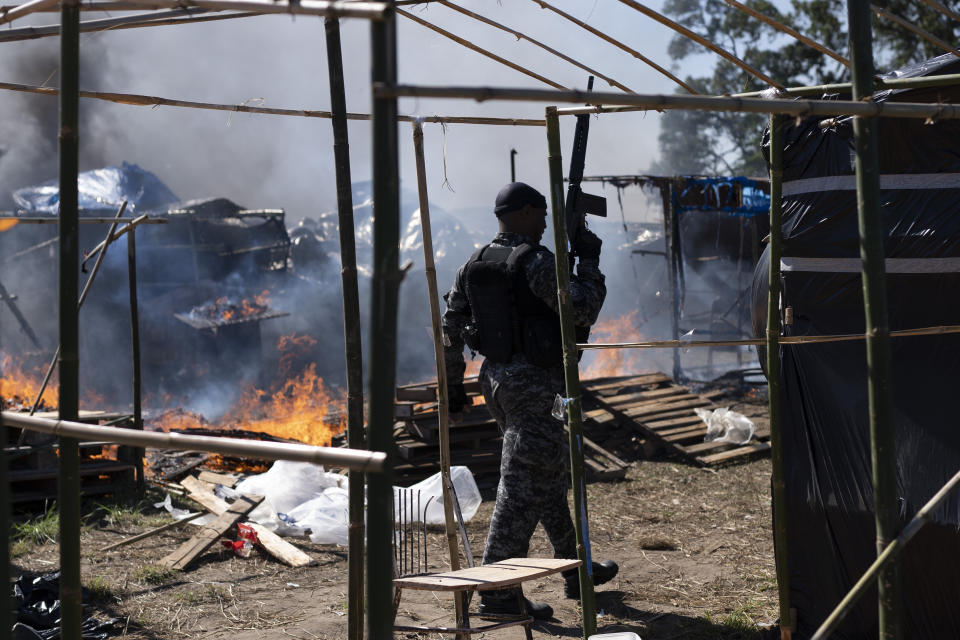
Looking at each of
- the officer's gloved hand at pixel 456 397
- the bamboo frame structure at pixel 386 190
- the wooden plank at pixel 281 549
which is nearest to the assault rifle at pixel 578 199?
the officer's gloved hand at pixel 456 397

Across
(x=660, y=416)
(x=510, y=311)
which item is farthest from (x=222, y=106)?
(x=660, y=416)

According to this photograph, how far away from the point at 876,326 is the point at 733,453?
6557mm

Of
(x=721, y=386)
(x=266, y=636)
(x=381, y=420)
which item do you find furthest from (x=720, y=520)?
(x=721, y=386)

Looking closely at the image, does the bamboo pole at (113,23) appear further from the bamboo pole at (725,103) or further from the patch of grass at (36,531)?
the patch of grass at (36,531)

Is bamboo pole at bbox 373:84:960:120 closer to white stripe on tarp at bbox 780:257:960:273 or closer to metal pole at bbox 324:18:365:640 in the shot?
metal pole at bbox 324:18:365:640

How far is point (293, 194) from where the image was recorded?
25781 millimetres

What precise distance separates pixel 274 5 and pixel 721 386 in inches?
450

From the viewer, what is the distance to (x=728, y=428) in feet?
29.7

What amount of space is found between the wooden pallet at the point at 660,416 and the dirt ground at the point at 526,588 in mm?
1103

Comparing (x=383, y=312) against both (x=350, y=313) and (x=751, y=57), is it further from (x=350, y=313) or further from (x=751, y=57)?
(x=751, y=57)

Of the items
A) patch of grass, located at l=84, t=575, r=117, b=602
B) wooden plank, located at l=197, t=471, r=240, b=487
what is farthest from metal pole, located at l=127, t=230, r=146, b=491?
patch of grass, located at l=84, t=575, r=117, b=602

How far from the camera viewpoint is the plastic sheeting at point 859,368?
3557 millimetres

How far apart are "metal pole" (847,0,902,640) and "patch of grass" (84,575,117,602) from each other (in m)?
4.50

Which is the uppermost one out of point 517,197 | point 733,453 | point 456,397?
point 517,197
